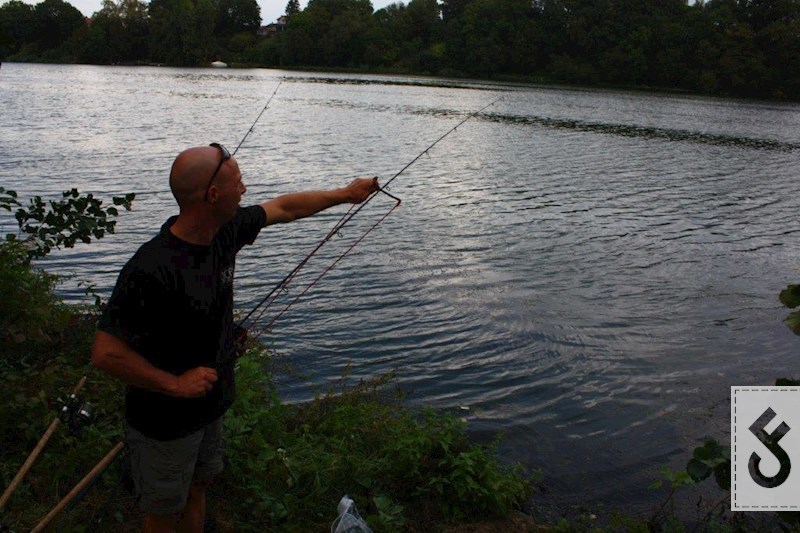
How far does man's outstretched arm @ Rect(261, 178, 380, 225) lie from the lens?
383 centimetres

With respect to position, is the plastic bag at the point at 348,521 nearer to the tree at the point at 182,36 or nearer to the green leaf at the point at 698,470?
the green leaf at the point at 698,470

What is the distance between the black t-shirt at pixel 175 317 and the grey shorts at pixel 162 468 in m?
0.05

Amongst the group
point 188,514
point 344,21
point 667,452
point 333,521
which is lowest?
point 667,452

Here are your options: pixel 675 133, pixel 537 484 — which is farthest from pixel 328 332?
pixel 675 133

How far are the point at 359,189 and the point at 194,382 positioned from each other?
1.56 m

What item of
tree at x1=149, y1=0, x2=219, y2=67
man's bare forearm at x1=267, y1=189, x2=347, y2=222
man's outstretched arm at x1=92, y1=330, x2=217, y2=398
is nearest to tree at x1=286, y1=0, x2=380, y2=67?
tree at x1=149, y1=0, x2=219, y2=67

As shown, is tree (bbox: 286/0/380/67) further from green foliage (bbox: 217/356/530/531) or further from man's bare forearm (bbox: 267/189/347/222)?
man's bare forearm (bbox: 267/189/347/222)

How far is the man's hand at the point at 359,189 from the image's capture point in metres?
4.06

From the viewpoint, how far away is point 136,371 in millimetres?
2941

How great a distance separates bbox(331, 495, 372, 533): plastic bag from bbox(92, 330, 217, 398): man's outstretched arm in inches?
61.3

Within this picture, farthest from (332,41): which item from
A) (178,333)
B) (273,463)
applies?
(178,333)

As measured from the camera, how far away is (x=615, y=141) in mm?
34625

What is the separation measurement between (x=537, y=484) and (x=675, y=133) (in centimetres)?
3812

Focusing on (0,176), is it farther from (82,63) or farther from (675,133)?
(82,63)
